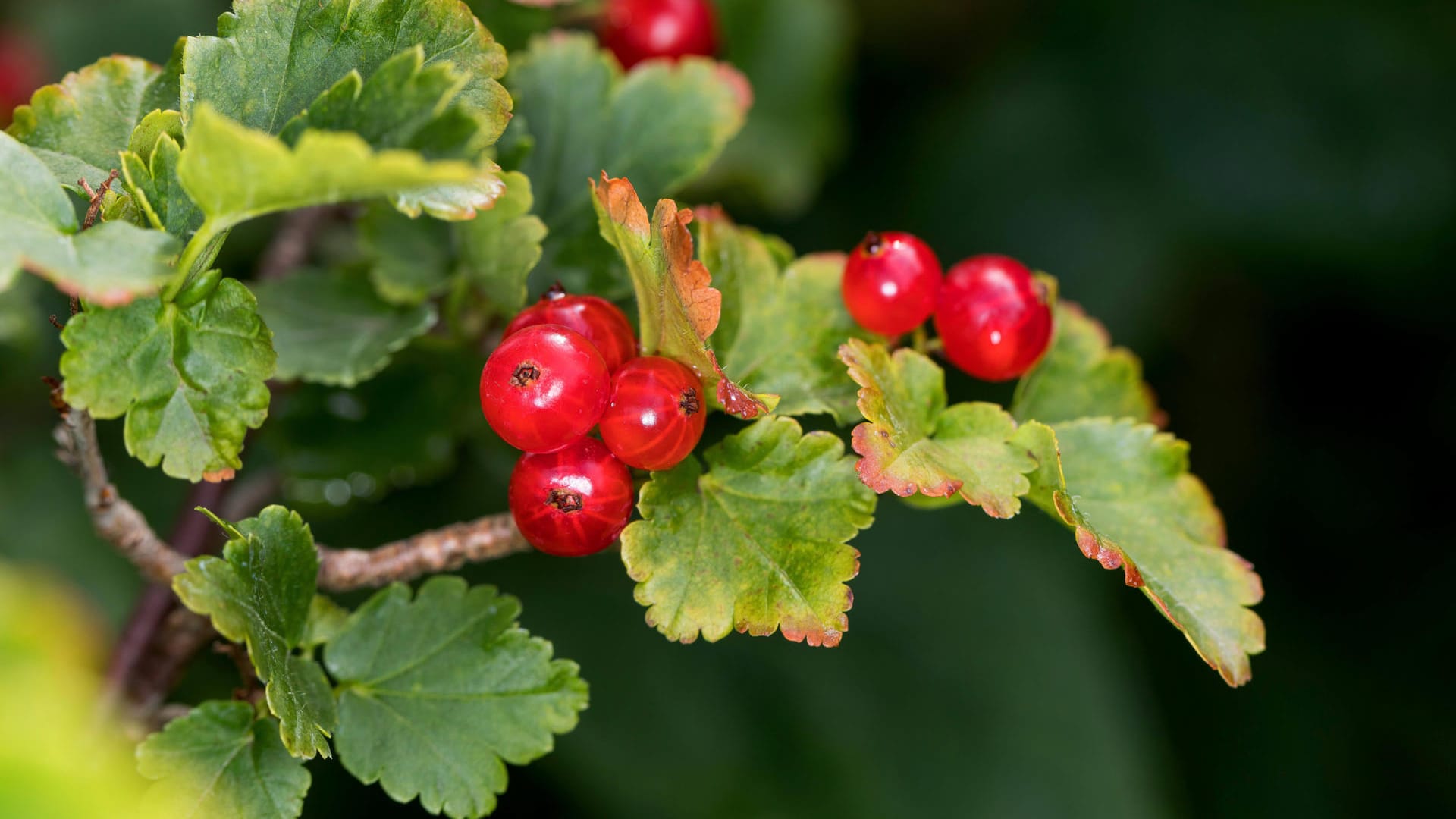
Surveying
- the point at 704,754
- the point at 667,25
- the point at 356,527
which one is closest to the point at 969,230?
the point at 667,25

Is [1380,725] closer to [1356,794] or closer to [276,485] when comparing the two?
[1356,794]

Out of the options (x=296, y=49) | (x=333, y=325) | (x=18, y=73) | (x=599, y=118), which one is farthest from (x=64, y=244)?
(x=18, y=73)

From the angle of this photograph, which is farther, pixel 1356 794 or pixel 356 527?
pixel 1356 794

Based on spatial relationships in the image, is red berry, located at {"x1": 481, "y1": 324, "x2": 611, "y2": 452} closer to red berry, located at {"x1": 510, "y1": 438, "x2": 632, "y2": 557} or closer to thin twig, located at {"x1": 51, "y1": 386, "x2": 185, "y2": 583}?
red berry, located at {"x1": 510, "y1": 438, "x2": 632, "y2": 557}

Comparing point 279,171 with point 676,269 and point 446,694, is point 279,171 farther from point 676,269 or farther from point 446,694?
point 446,694

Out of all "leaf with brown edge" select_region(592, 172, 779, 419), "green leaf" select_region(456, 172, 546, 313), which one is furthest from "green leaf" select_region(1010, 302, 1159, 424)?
"green leaf" select_region(456, 172, 546, 313)

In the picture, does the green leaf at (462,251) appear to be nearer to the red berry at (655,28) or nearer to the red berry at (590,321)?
the red berry at (590,321)

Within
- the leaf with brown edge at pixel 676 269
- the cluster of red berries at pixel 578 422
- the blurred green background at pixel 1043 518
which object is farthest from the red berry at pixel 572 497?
the blurred green background at pixel 1043 518
